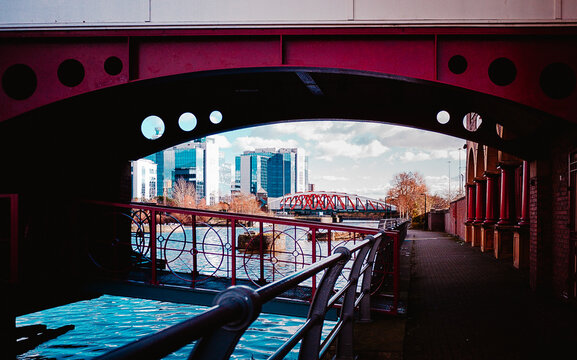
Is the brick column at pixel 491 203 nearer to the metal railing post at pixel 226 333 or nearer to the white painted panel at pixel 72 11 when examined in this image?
the white painted panel at pixel 72 11

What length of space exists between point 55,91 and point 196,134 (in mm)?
4066

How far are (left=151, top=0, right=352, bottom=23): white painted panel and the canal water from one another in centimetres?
443

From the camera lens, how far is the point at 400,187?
254ft

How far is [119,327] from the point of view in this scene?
9398 millimetres

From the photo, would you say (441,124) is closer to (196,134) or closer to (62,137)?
(196,134)

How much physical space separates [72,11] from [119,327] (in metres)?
6.03

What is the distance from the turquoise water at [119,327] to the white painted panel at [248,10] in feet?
15.7

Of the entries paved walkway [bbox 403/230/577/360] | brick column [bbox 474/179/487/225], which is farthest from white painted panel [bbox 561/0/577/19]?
brick column [bbox 474/179/487/225]

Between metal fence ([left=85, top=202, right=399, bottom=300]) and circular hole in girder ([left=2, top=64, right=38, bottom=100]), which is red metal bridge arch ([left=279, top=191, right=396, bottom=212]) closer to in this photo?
metal fence ([left=85, top=202, right=399, bottom=300])

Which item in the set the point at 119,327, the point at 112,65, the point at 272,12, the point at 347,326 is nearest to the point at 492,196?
the point at 119,327

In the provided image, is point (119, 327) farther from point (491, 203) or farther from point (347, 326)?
point (491, 203)

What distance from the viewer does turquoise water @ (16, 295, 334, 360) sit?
7777 mm

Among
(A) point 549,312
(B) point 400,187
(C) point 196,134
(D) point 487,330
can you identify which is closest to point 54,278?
(C) point 196,134

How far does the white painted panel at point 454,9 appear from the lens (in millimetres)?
5883
